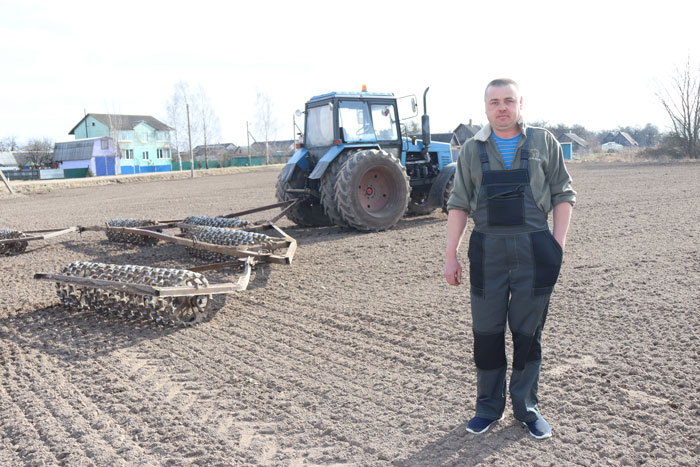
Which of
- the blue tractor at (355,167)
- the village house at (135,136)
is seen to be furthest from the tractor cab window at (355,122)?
the village house at (135,136)

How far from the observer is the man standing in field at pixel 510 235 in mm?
2846

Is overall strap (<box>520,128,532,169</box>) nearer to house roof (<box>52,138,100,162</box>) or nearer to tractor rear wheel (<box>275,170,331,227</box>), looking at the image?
tractor rear wheel (<box>275,170,331,227</box>)

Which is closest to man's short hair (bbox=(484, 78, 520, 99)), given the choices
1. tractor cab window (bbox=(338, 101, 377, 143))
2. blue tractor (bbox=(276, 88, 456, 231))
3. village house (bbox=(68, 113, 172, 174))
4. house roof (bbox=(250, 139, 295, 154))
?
blue tractor (bbox=(276, 88, 456, 231))

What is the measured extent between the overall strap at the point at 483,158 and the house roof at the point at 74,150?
58.2 meters

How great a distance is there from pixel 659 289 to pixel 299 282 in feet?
11.5

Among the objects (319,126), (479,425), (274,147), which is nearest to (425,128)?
(319,126)

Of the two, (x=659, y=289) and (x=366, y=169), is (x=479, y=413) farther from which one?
(x=366, y=169)

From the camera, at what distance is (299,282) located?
21.4 feet

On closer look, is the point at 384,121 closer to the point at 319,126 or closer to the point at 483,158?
the point at 319,126

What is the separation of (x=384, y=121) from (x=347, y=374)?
7.17 m

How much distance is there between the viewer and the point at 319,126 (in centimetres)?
1032

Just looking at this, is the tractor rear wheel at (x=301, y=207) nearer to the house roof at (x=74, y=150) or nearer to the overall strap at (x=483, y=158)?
the overall strap at (x=483, y=158)

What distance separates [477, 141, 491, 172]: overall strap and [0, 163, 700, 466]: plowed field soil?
4.35 feet

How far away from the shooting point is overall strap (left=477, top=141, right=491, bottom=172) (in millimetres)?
2900
